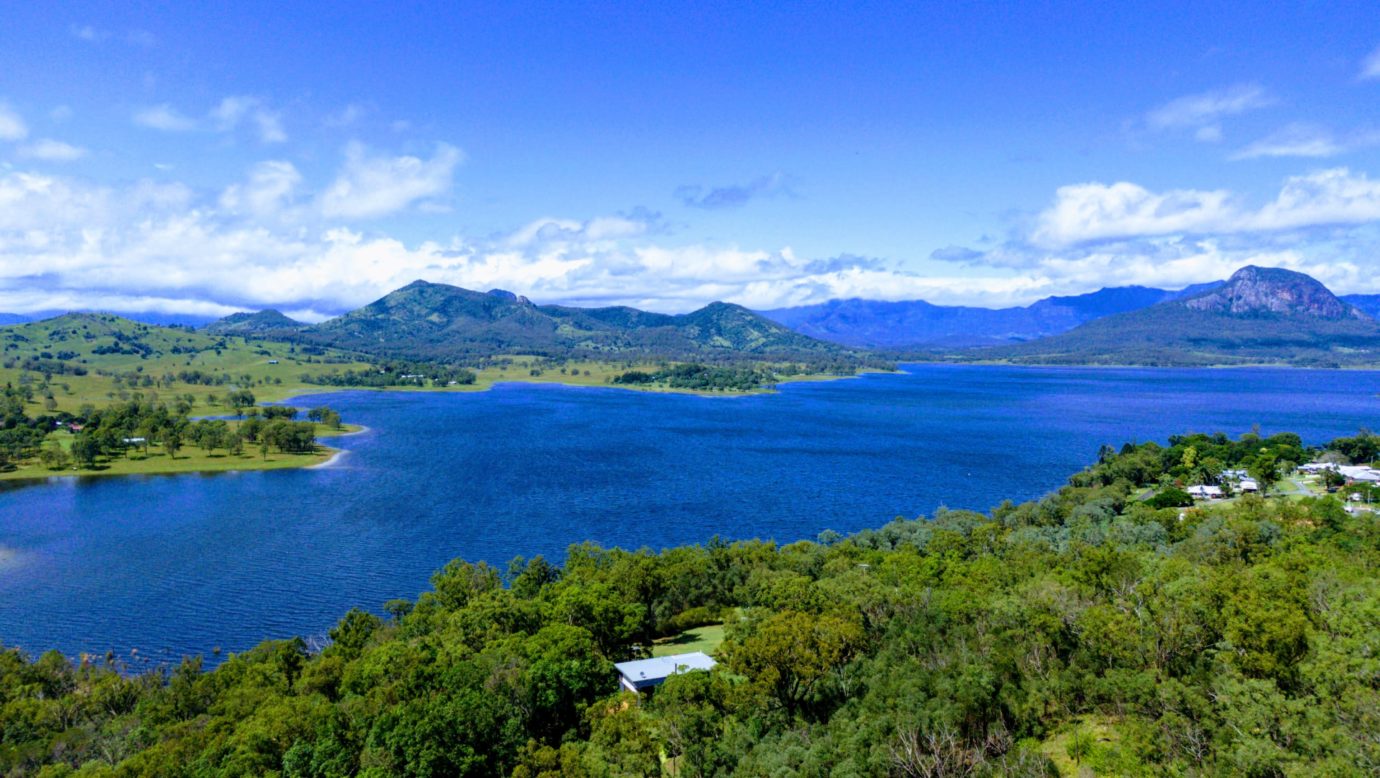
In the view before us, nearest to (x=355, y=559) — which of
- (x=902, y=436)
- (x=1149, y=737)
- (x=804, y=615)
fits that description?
(x=804, y=615)

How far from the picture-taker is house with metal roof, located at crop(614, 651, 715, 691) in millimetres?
29953

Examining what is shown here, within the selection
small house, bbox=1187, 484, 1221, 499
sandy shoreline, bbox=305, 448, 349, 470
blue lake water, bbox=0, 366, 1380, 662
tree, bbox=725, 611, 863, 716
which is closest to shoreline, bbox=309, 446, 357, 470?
sandy shoreline, bbox=305, 448, 349, 470

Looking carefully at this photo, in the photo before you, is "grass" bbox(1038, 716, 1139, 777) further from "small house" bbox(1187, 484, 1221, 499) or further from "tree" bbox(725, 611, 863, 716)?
"small house" bbox(1187, 484, 1221, 499)

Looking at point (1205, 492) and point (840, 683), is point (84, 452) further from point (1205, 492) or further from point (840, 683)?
point (1205, 492)

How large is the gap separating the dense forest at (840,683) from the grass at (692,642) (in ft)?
3.05

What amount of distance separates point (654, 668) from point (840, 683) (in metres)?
8.74

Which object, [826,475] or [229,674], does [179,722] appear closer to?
[229,674]

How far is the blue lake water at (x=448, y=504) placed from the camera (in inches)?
2012

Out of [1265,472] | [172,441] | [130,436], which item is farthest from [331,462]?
[1265,472]

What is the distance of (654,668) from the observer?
31.3m

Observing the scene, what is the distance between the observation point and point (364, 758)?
921 inches

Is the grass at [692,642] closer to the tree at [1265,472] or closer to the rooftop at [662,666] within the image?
the rooftop at [662,666]

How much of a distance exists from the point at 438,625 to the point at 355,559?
85.5 ft

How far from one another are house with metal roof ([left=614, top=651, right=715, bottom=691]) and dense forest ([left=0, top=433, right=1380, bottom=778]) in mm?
1966
